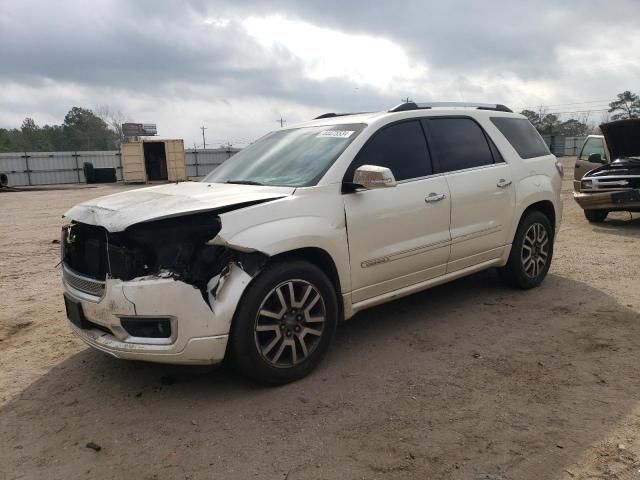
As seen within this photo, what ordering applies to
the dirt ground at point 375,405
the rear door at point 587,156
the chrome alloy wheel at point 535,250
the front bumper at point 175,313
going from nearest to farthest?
the dirt ground at point 375,405 → the front bumper at point 175,313 → the chrome alloy wheel at point 535,250 → the rear door at point 587,156

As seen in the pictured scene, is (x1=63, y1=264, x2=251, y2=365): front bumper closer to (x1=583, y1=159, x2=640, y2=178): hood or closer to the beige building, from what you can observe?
(x1=583, y1=159, x2=640, y2=178): hood

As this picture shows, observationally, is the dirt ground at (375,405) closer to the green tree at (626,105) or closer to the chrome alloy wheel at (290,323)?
the chrome alloy wheel at (290,323)

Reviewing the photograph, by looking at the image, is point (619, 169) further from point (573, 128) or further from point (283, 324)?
point (573, 128)

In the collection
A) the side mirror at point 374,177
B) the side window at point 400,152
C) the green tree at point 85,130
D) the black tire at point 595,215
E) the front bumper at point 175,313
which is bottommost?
the black tire at point 595,215

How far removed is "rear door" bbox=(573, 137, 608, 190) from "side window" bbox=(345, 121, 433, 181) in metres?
7.61

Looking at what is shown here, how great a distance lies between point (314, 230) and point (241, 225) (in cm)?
54

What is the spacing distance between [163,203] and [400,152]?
1977 mm

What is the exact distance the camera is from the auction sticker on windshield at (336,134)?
4.11m

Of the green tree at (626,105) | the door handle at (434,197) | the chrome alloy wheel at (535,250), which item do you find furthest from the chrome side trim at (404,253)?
the green tree at (626,105)

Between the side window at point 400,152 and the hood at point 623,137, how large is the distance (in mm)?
6366

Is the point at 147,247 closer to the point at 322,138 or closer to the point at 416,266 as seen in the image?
the point at 322,138

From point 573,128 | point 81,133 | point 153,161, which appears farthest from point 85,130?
point 573,128

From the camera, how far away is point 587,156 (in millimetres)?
11938

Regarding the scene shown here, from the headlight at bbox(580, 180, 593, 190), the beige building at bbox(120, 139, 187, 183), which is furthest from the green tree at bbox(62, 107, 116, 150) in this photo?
the headlight at bbox(580, 180, 593, 190)
